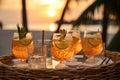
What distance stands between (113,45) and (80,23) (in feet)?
3.72

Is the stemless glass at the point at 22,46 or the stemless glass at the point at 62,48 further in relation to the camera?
the stemless glass at the point at 22,46

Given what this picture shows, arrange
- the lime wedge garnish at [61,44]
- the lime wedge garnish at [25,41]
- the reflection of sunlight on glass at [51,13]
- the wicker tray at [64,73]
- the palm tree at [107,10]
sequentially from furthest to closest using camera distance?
the reflection of sunlight on glass at [51,13], the palm tree at [107,10], the lime wedge garnish at [25,41], the lime wedge garnish at [61,44], the wicker tray at [64,73]

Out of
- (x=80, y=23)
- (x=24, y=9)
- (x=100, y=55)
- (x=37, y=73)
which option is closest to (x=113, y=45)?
(x=80, y=23)

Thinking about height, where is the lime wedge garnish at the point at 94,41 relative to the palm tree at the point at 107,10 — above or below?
below

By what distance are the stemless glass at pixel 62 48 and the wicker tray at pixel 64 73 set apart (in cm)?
27

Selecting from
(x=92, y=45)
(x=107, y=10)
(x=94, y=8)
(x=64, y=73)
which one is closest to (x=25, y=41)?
(x=92, y=45)

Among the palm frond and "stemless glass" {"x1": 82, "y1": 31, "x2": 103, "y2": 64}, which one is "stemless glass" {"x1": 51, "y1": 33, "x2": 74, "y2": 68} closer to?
"stemless glass" {"x1": 82, "y1": 31, "x2": 103, "y2": 64}

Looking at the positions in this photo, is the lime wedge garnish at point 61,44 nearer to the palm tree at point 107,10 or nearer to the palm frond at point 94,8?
the palm tree at point 107,10

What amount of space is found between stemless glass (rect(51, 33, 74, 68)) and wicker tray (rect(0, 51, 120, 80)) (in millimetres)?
272

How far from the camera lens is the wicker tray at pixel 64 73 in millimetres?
1137

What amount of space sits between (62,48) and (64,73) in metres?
0.30

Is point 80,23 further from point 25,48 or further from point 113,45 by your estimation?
point 25,48

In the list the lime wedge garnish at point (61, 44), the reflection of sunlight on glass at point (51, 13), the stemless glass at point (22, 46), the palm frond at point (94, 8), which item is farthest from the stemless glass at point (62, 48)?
the reflection of sunlight on glass at point (51, 13)

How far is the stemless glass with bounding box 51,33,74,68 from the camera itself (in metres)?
1.42
